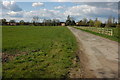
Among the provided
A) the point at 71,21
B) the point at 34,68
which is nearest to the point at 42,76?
the point at 34,68

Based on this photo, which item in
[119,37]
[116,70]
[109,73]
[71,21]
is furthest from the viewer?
[71,21]

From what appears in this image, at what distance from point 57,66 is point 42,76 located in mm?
1315

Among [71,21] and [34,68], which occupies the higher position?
[71,21]

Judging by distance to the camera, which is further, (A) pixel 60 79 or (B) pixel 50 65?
(B) pixel 50 65

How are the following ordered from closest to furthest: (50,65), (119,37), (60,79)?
(60,79), (50,65), (119,37)

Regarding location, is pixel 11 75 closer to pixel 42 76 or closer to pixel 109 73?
pixel 42 76

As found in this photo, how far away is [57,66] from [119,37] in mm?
14797

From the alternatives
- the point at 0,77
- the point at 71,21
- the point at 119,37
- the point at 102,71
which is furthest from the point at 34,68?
the point at 71,21

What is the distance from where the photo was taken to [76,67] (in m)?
6.30

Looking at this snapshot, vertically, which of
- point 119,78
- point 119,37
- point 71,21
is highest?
point 71,21

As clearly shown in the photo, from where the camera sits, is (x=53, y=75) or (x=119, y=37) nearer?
(x=53, y=75)

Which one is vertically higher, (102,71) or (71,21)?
(71,21)

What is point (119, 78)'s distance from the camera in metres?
5.15

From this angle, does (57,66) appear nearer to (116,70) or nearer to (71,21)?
(116,70)
